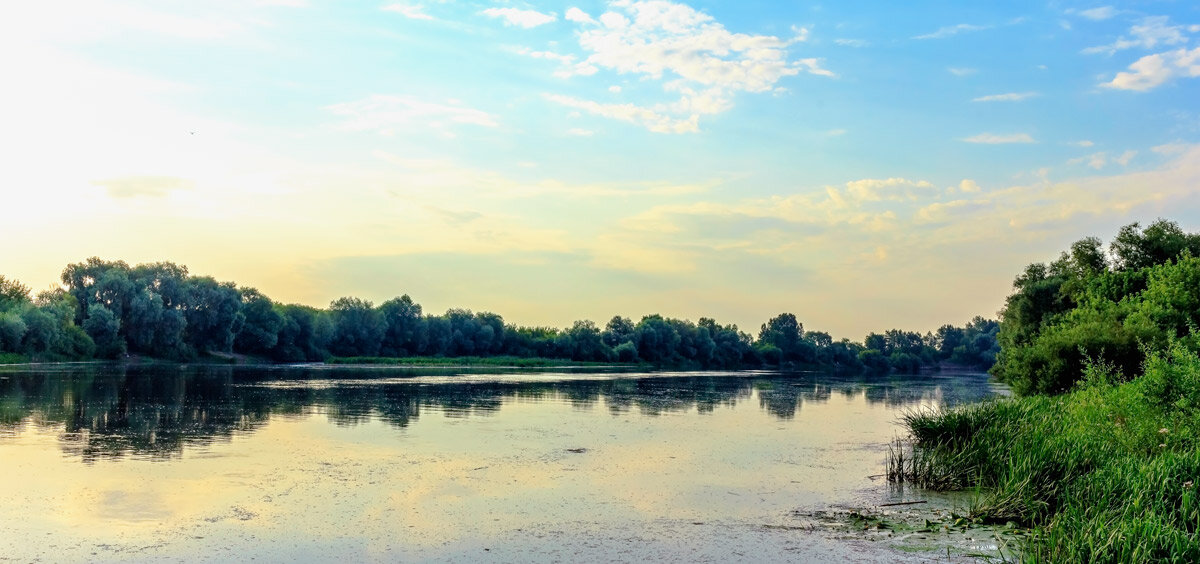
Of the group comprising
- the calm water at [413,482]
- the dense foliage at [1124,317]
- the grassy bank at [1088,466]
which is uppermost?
the dense foliage at [1124,317]

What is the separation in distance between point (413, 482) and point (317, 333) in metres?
95.7

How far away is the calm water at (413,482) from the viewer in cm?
1245

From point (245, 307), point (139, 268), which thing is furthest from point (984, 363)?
point (139, 268)

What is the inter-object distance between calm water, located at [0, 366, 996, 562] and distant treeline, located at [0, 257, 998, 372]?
49.4 m

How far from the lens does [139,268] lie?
93.2 m

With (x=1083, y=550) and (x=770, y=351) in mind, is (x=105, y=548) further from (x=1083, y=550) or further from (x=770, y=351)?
(x=770, y=351)

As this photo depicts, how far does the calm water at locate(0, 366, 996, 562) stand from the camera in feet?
40.8

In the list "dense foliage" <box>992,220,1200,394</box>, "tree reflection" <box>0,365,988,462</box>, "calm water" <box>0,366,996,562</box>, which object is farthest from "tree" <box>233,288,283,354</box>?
"dense foliage" <box>992,220,1200,394</box>

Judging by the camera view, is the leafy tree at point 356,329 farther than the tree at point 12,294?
Yes

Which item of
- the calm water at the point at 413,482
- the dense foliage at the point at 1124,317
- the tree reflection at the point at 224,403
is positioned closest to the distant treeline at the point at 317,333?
the tree reflection at the point at 224,403

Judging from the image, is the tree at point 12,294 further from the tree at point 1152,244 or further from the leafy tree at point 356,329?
the tree at point 1152,244

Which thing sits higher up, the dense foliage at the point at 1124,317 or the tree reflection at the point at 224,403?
the dense foliage at the point at 1124,317

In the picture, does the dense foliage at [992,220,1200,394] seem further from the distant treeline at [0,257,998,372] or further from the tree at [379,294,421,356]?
the tree at [379,294,421,356]

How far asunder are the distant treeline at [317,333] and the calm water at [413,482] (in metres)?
49.4
